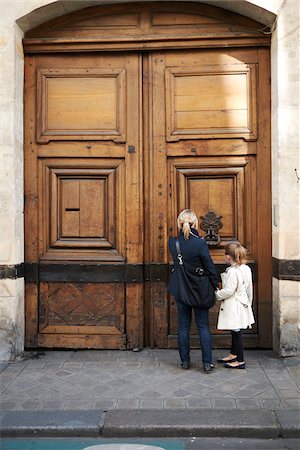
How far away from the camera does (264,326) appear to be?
18.6 ft

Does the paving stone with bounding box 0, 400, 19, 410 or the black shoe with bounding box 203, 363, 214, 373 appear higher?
the black shoe with bounding box 203, 363, 214, 373

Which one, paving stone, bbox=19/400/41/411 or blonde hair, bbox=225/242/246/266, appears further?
blonde hair, bbox=225/242/246/266

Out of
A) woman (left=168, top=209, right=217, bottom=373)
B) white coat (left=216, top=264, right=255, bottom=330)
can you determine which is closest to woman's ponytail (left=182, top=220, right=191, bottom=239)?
woman (left=168, top=209, right=217, bottom=373)

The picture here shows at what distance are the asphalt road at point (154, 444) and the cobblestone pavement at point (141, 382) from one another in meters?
0.36

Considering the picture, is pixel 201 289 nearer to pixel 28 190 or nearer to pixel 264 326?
pixel 264 326

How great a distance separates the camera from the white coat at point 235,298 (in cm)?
488

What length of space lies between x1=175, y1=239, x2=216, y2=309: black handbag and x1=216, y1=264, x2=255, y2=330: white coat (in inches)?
5.4

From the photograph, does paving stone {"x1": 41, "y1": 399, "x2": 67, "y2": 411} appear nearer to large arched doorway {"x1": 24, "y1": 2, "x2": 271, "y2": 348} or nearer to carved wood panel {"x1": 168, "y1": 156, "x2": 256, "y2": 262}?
large arched doorway {"x1": 24, "y1": 2, "x2": 271, "y2": 348}

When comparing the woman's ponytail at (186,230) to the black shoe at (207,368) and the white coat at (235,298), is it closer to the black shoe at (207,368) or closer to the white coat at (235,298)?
the white coat at (235,298)

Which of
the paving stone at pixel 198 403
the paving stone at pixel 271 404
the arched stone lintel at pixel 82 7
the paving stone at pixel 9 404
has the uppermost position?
the arched stone lintel at pixel 82 7

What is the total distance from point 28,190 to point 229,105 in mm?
2644

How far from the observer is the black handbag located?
4852 millimetres

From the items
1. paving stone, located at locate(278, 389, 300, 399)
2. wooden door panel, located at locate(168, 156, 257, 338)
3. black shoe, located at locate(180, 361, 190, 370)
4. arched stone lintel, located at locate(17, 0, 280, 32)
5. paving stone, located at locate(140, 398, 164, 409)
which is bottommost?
paving stone, located at locate(140, 398, 164, 409)

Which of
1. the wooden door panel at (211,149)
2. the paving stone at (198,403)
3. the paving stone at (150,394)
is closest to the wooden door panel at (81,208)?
the wooden door panel at (211,149)
